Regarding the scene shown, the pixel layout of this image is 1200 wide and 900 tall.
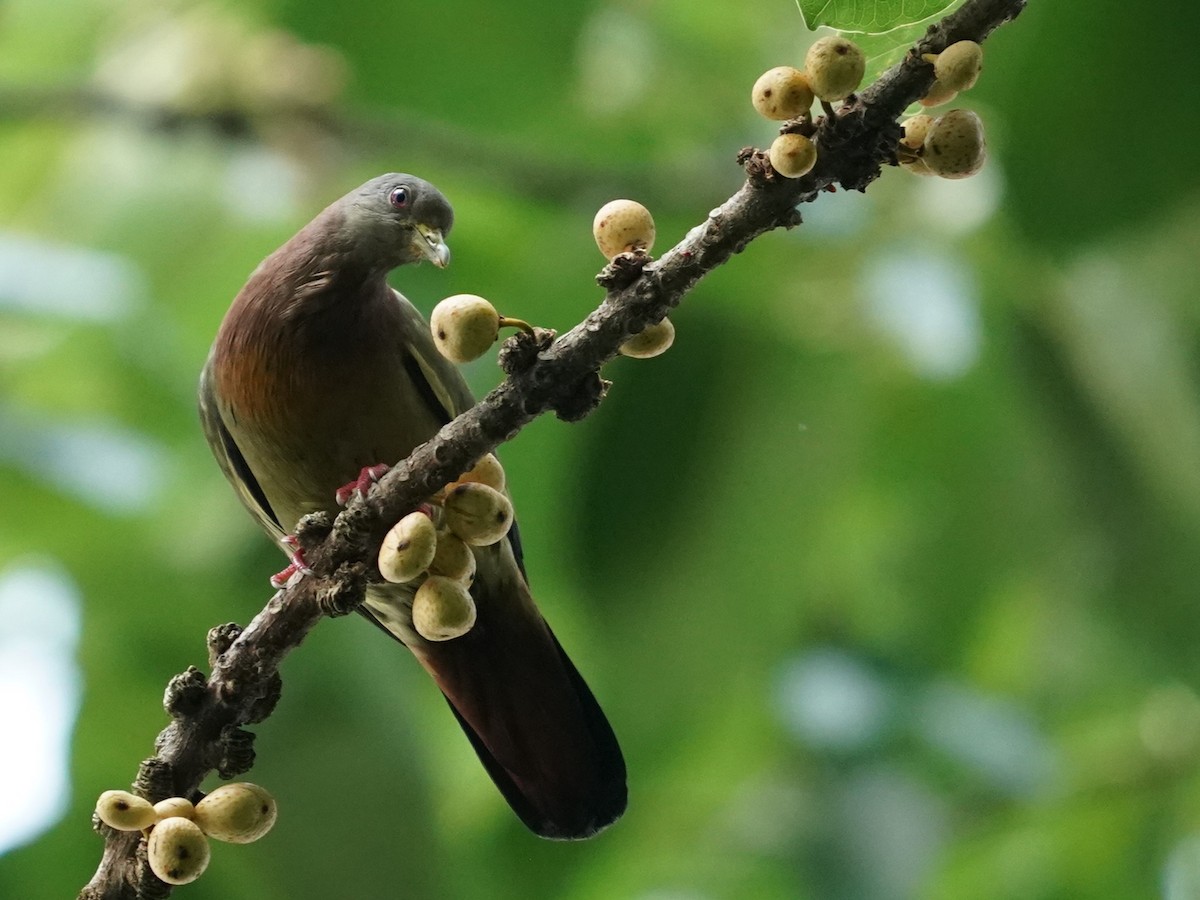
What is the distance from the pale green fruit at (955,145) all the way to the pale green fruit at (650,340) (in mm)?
326

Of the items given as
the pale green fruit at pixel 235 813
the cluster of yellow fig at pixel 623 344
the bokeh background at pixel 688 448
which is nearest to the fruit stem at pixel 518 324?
the cluster of yellow fig at pixel 623 344

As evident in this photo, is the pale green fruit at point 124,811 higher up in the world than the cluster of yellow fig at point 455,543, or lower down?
lower down

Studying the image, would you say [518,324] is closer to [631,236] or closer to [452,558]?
[631,236]

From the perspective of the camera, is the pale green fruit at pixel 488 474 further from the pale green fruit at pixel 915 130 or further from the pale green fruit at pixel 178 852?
the pale green fruit at pixel 915 130

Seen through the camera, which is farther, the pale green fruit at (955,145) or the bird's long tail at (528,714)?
the bird's long tail at (528,714)

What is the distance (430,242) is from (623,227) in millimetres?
994

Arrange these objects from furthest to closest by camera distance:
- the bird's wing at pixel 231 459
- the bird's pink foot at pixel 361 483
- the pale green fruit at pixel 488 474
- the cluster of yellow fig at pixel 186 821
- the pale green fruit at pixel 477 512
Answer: the bird's wing at pixel 231 459
the bird's pink foot at pixel 361 483
the pale green fruit at pixel 488 474
the pale green fruit at pixel 477 512
the cluster of yellow fig at pixel 186 821

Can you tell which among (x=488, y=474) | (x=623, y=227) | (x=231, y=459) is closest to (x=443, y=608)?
(x=488, y=474)

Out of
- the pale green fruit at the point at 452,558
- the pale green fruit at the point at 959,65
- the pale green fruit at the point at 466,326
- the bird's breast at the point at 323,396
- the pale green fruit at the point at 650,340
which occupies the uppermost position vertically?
the bird's breast at the point at 323,396

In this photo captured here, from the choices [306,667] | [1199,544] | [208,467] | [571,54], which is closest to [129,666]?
[306,667]

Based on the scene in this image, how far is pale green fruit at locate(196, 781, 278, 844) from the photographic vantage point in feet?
5.83

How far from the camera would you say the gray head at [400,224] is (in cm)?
A: 259

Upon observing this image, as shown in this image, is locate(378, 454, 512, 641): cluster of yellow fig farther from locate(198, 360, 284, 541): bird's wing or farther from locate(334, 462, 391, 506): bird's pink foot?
locate(198, 360, 284, 541): bird's wing

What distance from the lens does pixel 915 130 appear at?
154cm
